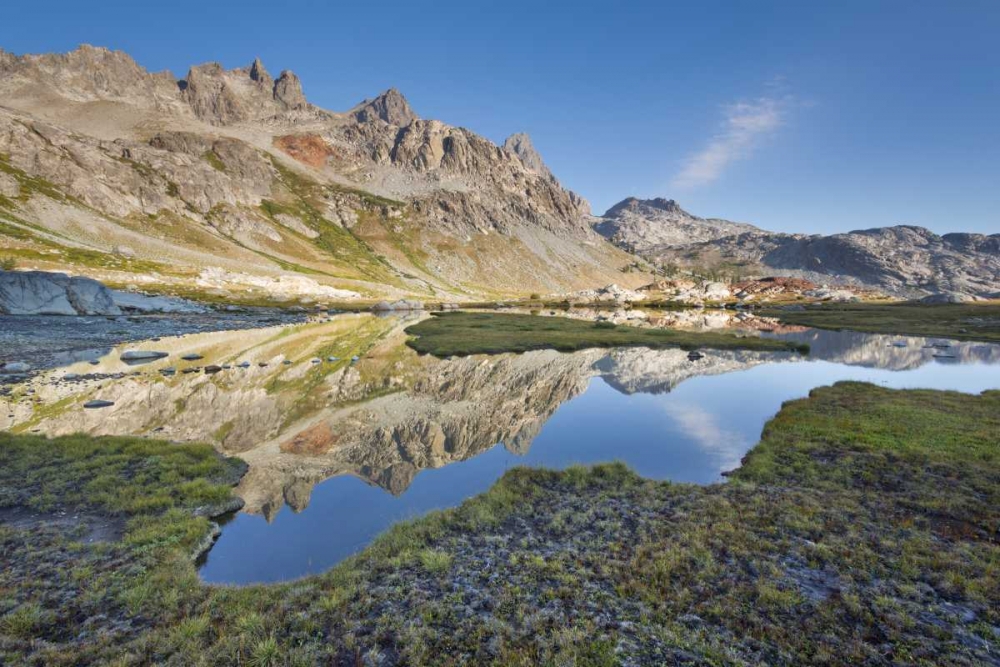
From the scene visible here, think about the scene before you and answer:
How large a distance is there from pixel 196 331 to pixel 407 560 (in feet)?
253

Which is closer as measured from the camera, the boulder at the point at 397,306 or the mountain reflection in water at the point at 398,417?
the mountain reflection in water at the point at 398,417

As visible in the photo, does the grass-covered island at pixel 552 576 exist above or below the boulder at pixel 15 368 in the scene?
above

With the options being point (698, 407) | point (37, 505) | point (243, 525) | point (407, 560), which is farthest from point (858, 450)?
point (37, 505)

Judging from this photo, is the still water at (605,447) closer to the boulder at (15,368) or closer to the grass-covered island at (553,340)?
the grass-covered island at (553,340)

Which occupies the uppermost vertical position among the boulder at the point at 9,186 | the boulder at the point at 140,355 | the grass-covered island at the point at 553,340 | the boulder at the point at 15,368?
the boulder at the point at 9,186

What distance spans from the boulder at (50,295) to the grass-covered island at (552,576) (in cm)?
8572

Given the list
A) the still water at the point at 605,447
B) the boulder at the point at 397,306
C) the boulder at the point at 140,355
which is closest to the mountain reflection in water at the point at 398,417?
the still water at the point at 605,447

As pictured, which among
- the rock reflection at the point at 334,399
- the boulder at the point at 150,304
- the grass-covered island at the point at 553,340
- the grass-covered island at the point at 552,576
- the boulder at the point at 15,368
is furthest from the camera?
the boulder at the point at 150,304

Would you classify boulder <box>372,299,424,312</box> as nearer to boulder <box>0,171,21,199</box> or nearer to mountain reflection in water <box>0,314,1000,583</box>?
mountain reflection in water <box>0,314,1000,583</box>

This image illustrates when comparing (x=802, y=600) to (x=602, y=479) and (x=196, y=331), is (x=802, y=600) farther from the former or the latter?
(x=196, y=331)

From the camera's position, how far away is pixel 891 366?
56188 mm

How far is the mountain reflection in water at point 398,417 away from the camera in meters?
18.7

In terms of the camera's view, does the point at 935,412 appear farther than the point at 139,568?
Yes

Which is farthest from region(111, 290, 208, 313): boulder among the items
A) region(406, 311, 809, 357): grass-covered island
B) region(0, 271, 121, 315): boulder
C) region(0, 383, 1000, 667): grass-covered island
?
region(0, 383, 1000, 667): grass-covered island
